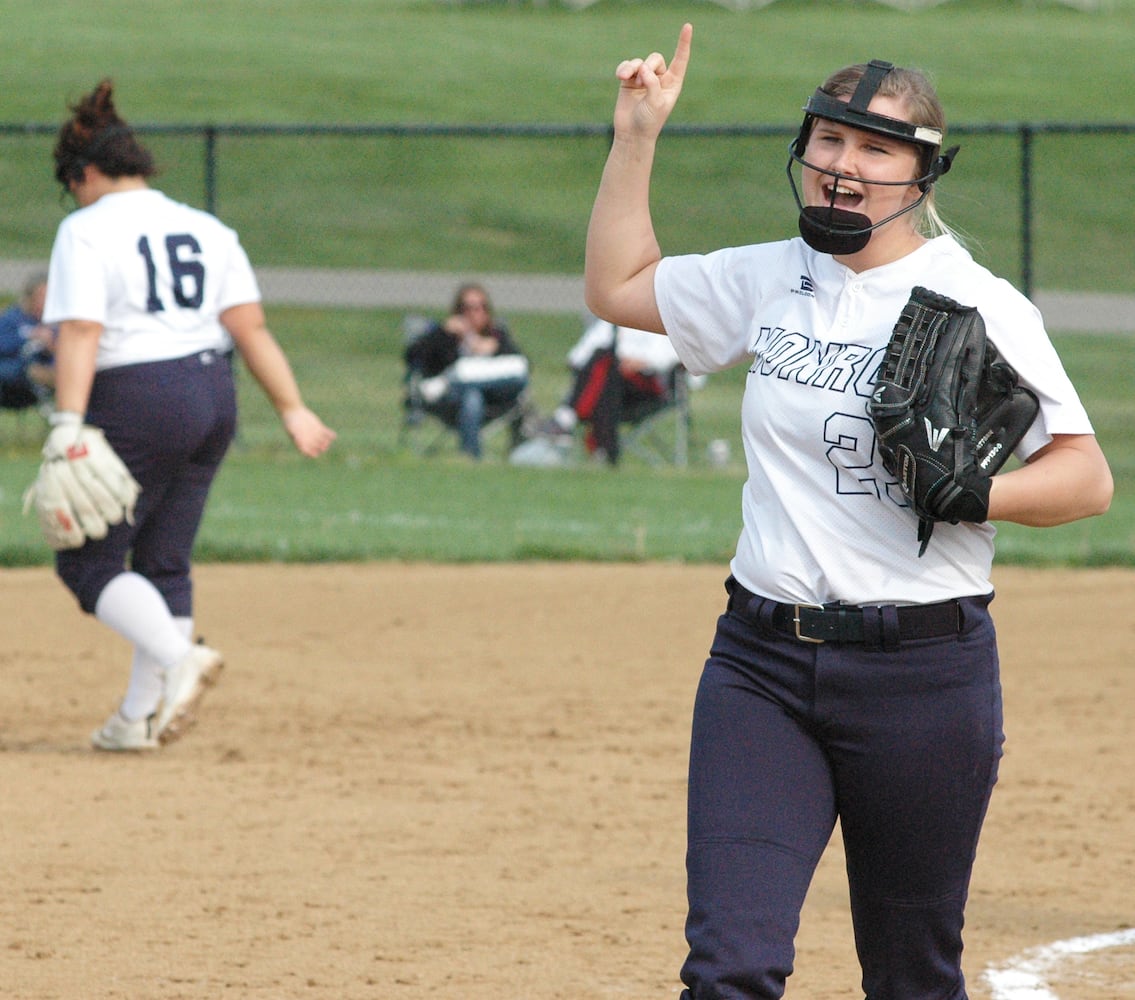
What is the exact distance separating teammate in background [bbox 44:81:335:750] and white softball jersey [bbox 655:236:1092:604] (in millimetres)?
3236

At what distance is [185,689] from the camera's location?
6.14 m

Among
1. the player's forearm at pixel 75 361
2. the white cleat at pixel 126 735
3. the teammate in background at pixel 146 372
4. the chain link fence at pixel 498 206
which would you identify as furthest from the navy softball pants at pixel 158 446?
the chain link fence at pixel 498 206

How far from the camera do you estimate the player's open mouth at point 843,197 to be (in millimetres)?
3090

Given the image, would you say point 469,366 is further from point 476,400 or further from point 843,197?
point 843,197

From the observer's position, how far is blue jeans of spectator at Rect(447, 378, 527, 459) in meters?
14.0

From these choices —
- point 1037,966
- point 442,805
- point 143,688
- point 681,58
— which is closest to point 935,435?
point 681,58

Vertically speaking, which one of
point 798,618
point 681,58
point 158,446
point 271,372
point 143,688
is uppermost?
point 681,58

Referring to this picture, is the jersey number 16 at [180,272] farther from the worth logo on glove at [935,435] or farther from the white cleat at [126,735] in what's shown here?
the worth logo on glove at [935,435]

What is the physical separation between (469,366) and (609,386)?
1113mm

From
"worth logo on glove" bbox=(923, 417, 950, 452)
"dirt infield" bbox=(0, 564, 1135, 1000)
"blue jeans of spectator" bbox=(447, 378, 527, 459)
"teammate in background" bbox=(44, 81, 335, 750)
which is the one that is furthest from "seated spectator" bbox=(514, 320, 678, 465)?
"worth logo on glove" bbox=(923, 417, 950, 452)

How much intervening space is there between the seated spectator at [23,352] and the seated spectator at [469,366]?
274cm

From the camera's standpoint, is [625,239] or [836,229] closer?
[836,229]

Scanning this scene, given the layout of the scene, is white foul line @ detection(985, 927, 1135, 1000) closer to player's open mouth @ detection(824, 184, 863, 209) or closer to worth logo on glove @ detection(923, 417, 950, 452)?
worth logo on glove @ detection(923, 417, 950, 452)

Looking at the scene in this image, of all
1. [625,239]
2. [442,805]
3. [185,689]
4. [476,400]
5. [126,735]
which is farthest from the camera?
[476,400]
